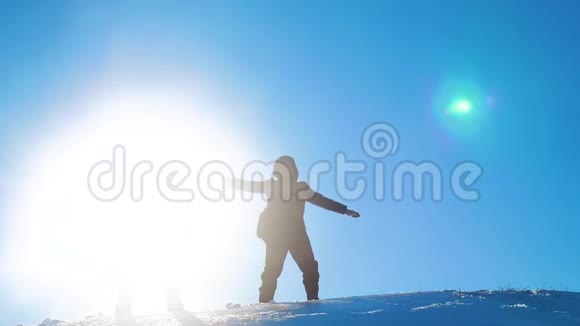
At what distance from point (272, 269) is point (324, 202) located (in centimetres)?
150

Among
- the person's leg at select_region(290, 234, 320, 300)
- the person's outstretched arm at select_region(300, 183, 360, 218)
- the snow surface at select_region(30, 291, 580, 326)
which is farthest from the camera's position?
the person's outstretched arm at select_region(300, 183, 360, 218)

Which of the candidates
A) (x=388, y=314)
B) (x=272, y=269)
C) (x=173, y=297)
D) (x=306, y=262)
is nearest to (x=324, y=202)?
(x=306, y=262)

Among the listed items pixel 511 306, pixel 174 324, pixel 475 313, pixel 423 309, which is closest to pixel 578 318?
pixel 511 306

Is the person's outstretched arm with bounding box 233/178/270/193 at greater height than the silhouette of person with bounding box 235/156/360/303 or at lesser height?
greater

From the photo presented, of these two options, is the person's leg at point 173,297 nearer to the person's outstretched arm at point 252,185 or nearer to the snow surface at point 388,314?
the snow surface at point 388,314

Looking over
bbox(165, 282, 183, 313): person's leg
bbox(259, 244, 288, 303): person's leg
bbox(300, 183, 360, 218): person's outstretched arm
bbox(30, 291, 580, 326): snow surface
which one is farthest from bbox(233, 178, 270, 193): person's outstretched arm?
bbox(30, 291, 580, 326): snow surface

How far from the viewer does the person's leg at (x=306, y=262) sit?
29.9 ft

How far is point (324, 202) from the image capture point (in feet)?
31.8

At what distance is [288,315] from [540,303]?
11.8ft

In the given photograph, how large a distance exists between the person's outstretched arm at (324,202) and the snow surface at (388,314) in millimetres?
2628

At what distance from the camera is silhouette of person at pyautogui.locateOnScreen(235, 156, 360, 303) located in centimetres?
920

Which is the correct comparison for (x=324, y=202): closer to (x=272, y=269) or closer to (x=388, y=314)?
(x=272, y=269)

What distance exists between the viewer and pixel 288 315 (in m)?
5.75

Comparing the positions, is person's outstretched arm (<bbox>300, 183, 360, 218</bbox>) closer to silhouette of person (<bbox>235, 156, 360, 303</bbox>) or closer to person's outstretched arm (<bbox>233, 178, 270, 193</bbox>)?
silhouette of person (<bbox>235, 156, 360, 303</bbox>)
